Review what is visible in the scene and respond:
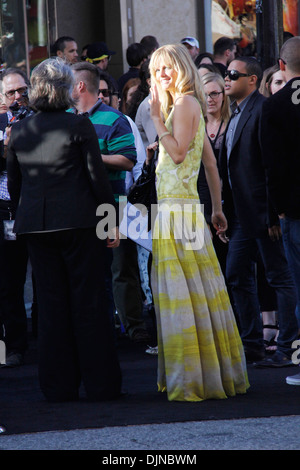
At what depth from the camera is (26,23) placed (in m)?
14.7

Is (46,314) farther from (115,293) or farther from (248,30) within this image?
(248,30)

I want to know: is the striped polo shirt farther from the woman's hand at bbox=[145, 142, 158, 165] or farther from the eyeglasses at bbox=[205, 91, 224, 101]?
the eyeglasses at bbox=[205, 91, 224, 101]

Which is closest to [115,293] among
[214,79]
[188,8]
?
[214,79]

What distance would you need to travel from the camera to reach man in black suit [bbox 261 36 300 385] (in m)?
6.38

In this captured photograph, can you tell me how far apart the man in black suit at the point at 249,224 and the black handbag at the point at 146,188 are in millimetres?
602

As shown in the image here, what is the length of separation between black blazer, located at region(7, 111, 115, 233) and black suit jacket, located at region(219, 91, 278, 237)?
1549mm

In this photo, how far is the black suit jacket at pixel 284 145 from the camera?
6.38m

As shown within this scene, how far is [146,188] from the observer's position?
7363 millimetres

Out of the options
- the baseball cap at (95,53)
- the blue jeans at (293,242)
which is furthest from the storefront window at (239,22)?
the blue jeans at (293,242)

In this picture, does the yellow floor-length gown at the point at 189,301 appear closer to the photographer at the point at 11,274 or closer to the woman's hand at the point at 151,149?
the woman's hand at the point at 151,149

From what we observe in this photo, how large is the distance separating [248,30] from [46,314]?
42.5 ft

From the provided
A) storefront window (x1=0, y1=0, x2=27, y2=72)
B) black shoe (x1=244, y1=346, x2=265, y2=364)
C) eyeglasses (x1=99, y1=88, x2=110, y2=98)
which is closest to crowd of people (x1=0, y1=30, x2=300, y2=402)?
black shoe (x1=244, y1=346, x2=265, y2=364)

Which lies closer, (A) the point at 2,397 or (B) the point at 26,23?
(A) the point at 2,397

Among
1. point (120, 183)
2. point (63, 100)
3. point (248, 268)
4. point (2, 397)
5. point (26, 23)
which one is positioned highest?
point (26, 23)
